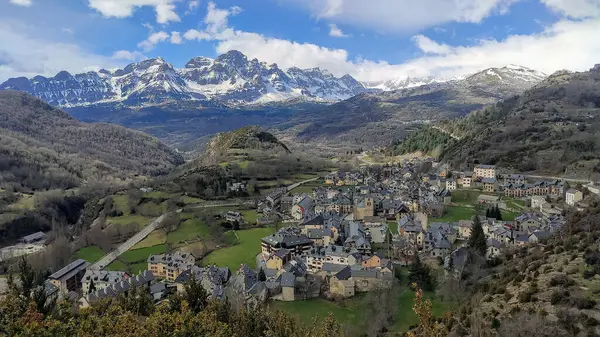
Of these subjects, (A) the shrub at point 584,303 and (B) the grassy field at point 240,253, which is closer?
(A) the shrub at point 584,303

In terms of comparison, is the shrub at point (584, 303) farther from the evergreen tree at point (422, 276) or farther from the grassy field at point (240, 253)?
the grassy field at point (240, 253)

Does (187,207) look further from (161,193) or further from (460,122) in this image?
(460,122)

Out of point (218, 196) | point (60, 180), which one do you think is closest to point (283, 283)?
point (218, 196)

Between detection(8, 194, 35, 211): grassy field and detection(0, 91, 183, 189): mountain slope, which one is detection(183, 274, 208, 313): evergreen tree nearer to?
detection(8, 194, 35, 211): grassy field

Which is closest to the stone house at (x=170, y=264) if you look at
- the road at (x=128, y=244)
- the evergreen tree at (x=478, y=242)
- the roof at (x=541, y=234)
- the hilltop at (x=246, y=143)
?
the road at (x=128, y=244)

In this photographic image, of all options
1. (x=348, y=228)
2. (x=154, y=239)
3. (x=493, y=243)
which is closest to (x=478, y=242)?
(x=493, y=243)

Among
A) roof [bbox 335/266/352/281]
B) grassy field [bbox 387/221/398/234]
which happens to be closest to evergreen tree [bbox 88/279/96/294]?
roof [bbox 335/266/352/281]
